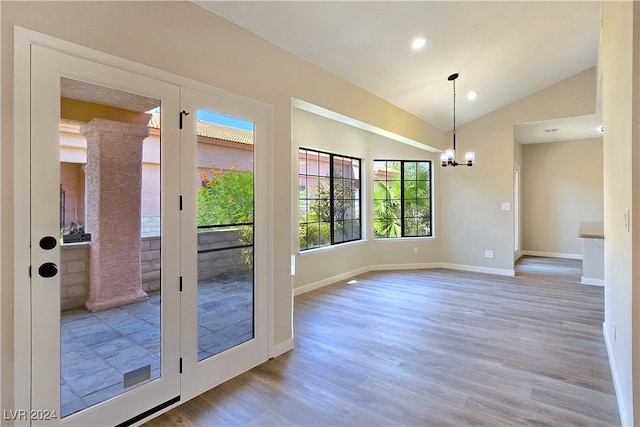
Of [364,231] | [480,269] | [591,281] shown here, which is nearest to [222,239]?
[364,231]

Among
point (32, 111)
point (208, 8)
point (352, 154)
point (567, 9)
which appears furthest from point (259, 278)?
point (567, 9)

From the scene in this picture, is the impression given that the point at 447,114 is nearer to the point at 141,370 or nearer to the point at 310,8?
the point at 310,8

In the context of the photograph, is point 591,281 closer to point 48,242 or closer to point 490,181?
point 490,181

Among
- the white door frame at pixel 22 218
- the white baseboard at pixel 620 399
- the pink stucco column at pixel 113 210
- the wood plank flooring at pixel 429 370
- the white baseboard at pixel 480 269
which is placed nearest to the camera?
the white door frame at pixel 22 218

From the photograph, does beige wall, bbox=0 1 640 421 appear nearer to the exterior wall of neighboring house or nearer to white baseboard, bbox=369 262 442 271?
white baseboard, bbox=369 262 442 271

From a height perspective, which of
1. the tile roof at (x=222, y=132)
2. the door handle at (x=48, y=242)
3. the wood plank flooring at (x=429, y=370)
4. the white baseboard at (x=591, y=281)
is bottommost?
the wood plank flooring at (x=429, y=370)

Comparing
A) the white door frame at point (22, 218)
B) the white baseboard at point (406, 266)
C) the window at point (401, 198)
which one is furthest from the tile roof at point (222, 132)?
the white baseboard at point (406, 266)

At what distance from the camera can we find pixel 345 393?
235cm

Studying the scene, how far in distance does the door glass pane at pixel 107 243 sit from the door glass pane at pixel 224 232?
35 centimetres

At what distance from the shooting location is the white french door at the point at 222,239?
2.34 m

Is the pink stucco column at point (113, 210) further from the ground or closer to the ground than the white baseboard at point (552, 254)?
further from the ground

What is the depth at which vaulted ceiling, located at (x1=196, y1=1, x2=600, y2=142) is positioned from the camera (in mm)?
2768

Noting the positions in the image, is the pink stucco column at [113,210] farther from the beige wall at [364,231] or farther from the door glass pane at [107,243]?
the beige wall at [364,231]

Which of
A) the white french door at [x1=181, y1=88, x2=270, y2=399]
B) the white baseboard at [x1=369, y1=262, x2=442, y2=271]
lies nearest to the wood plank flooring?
the white french door at [x1=181, y1=88, x2=270, y2=399]
